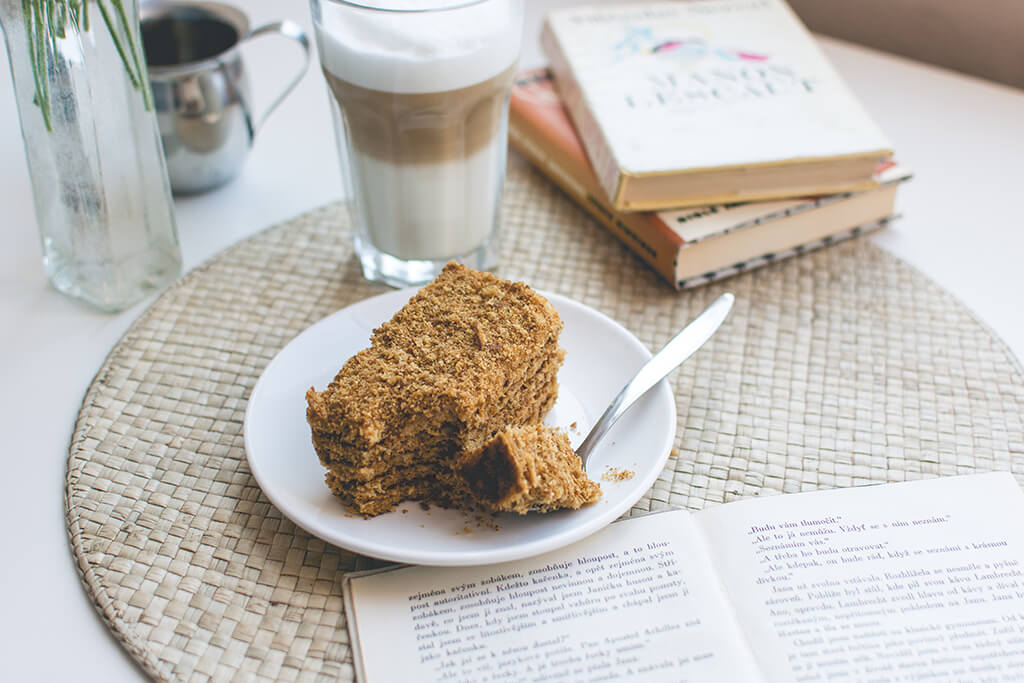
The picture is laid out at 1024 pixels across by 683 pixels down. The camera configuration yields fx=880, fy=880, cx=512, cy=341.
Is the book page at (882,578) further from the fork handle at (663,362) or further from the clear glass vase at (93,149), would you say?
the clear glass vase at (93,149)

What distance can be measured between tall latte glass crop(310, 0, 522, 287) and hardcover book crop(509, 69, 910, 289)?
0.63ft

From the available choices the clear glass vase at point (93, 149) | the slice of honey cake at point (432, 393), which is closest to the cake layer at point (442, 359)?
the slice of honey cake at point (432, 393)

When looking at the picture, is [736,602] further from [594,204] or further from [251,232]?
[251,232]

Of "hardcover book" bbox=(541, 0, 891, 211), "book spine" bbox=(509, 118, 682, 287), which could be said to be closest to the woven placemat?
"book spine" bbox=(509, 118, 682, 287)

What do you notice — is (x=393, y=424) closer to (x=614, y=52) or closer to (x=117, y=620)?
(x=117, y=620)

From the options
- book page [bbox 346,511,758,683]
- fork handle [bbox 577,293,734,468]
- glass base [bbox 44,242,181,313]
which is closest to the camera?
book page [bbox 346,511,758,683]

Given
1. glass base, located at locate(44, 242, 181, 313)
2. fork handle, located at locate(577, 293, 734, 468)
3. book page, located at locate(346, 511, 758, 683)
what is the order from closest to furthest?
book page, located at locate(346, 511, 758, 683), fork handle, located at locate(577, 293, 734, 468), glass base, located at locate(44, 242, 181, 313)

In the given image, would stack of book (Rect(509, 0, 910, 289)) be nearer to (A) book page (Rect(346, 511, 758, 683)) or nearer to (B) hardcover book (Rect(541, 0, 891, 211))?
(B) hardcover book (Rect(541, 0, 891, 211))

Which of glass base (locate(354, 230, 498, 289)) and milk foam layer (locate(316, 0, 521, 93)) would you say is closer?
milk foam layer (locate(316, 0, 521, 93))

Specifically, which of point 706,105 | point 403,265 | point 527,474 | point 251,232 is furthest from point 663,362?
point 251,232

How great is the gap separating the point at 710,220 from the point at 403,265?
433 mm

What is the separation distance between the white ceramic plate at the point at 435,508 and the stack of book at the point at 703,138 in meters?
0.25

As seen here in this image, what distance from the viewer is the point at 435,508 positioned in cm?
89

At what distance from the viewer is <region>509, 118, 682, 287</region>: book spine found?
4.06ft
